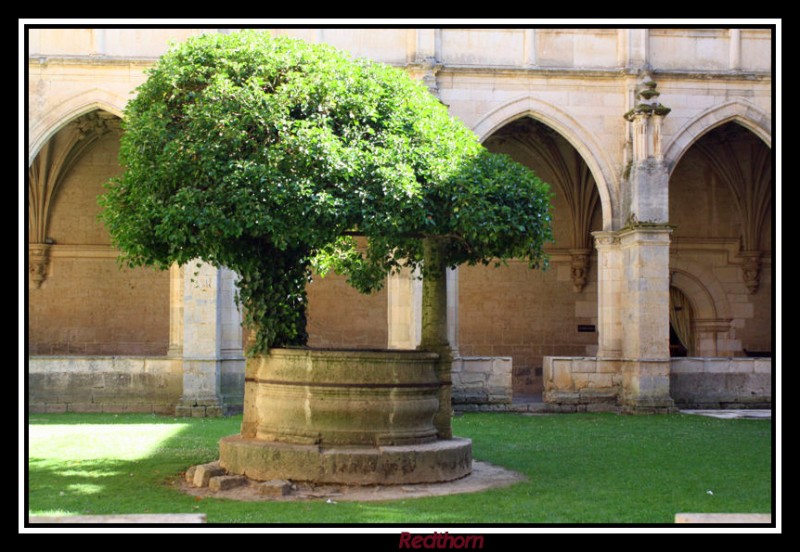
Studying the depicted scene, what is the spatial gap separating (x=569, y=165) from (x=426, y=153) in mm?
12571

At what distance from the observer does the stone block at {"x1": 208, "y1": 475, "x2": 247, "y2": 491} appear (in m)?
8.60

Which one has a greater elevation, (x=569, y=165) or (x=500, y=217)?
(x=569, y=165)

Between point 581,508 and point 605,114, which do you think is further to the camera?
point 605,114

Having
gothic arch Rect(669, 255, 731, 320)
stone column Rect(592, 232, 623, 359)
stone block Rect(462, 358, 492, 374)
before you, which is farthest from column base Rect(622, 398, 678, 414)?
gothic arch Rect(669, 255, 731, 320)

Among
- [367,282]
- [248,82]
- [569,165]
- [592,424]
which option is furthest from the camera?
[569,165]

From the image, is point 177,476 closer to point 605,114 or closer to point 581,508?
point 581,508

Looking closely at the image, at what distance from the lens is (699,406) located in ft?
57.1

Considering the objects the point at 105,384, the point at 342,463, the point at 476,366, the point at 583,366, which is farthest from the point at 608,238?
the point at 342,463

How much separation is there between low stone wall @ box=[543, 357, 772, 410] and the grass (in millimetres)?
1285

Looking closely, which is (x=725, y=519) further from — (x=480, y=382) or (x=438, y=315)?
(x=480, y=382)

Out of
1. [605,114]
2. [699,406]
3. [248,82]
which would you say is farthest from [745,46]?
[248,82]

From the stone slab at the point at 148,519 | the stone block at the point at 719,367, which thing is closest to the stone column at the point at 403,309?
the stone block at the point at 719,367

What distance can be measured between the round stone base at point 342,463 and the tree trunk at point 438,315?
0.66m

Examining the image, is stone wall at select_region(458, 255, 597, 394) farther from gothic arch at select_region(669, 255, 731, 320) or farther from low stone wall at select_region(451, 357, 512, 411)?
low stone wall at select_region(451, 357, 512, 411)
